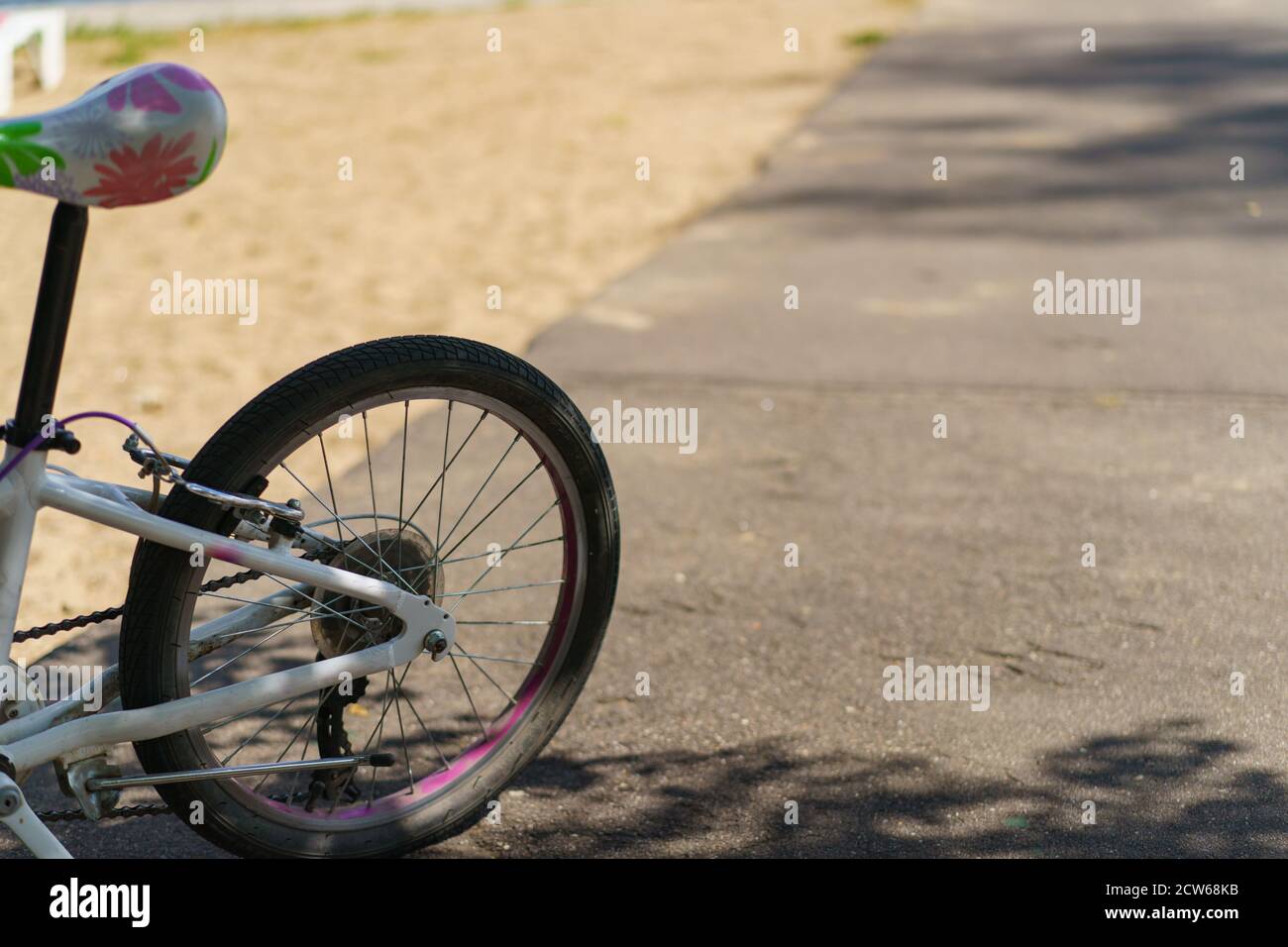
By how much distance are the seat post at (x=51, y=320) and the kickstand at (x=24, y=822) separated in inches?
24.9

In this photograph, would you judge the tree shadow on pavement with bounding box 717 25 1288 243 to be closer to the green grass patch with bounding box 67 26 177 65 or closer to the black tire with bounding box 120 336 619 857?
the black tire with bounding box 120 336 619 857

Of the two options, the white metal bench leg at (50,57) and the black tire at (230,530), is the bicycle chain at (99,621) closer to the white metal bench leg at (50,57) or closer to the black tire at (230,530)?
the black tire at (230,530)

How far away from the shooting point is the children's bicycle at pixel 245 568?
8.80ft

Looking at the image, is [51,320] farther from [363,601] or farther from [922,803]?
[922,803]

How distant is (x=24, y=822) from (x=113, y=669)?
35 centimetres

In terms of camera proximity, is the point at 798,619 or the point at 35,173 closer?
the point at 35,173

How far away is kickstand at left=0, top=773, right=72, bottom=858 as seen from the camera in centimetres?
269

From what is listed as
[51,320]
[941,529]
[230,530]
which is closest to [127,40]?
[941,529]

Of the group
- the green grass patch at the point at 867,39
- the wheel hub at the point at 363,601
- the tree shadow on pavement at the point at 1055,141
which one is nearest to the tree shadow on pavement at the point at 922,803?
the wheel hub at the point at 363,601

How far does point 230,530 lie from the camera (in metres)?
2.82

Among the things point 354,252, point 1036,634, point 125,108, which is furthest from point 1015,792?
point 354,252

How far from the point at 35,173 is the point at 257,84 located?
40.7 ft
